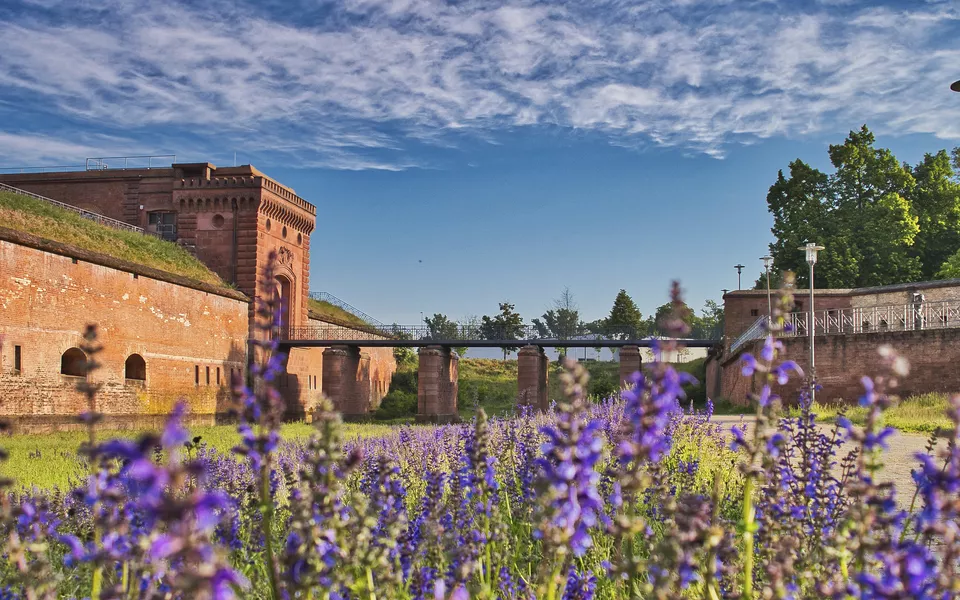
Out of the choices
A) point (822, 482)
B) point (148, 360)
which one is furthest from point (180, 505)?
point (148, 360)

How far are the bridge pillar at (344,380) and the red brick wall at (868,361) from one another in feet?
63.9

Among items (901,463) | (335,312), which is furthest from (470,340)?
(901,463)

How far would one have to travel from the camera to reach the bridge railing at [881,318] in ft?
98.3

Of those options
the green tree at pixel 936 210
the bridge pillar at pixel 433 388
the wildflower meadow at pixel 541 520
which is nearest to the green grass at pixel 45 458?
the wildflower meadow at pixel 541 520

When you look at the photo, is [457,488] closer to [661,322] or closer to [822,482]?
[822,482]

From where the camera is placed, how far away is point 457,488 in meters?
3.87

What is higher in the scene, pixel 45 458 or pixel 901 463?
pixel 901 463

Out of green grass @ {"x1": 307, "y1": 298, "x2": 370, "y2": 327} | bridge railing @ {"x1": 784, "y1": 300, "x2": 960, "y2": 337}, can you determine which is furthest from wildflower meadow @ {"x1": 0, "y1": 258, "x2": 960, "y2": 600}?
green grass @ {"x1": 307, "y1": 298, "x2": 370, "y2": 327}

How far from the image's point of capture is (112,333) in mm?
30391

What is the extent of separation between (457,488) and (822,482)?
1.67 metres

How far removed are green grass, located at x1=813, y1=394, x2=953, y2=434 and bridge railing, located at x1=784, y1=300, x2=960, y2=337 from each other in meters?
5.19

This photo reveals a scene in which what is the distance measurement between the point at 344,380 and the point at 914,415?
92.3 ft

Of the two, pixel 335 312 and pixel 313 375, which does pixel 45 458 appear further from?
pixel 335 312

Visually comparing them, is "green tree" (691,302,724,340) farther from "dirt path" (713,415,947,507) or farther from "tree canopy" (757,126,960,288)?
"dirt path" (713,415,947,507)
